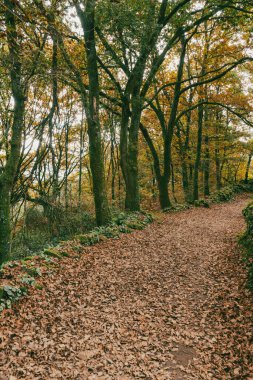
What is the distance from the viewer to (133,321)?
5215 millimetres

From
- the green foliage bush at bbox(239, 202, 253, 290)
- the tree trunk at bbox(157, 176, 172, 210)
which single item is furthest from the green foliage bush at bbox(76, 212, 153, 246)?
the green foliage bush at bbox(239, 202, 253, 290)

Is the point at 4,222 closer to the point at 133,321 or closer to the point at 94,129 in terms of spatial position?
the point at 133,321

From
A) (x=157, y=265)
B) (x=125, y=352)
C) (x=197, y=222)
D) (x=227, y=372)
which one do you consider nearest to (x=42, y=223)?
(x=157, y=265)

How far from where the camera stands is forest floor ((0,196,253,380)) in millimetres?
3986

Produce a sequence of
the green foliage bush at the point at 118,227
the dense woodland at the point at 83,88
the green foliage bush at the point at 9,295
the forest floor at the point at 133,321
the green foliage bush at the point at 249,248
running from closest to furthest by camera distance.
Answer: the forest floor at the point at 133,321 < the green foliage bush at the point at 9,295 < the green foliage bush at the point at 249,248 < the dense woodland at the point at 83,88 < the green foliage bush at the point at 118,227

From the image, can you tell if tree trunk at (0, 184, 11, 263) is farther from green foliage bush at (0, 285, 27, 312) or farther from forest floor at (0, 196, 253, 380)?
green foliage bush at (0, 285, 27, 312)

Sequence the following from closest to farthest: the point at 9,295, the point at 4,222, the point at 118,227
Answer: the point at 9,295 → the point at 4,222 → the point at 118,227

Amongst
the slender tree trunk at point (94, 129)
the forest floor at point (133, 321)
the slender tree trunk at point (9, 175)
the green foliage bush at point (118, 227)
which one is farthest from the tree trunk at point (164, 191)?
the slender tree trunk at point (9, 175)

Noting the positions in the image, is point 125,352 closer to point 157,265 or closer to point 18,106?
point 157,265

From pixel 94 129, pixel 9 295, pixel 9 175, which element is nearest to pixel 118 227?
pixel 94 129

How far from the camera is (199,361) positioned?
13.9ft

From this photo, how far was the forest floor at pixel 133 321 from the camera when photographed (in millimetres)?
3986

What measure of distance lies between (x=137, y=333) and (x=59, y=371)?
1512 mm

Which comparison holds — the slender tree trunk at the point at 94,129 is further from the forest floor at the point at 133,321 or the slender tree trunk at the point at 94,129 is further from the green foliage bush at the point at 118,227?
the forest floor at the point at 133,321
